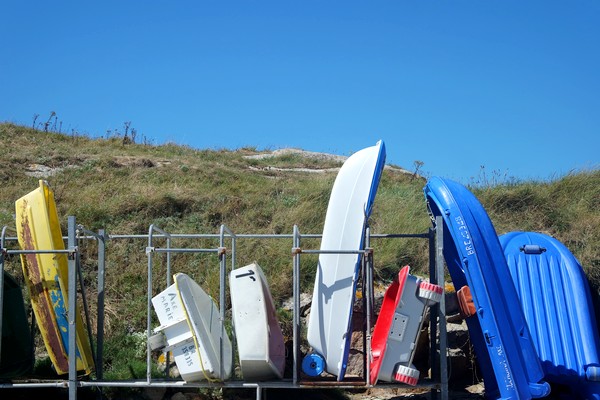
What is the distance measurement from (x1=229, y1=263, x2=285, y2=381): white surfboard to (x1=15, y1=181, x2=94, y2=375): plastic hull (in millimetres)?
1549

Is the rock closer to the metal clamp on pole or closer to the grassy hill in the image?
the grassy hill

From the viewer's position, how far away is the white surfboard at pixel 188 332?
229 inches

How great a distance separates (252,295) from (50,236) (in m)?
1.98

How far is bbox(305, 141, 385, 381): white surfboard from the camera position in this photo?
19.2 feet

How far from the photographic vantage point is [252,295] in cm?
590

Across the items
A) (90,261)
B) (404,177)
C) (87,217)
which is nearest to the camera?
(90,261)

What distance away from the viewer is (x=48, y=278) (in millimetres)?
6293

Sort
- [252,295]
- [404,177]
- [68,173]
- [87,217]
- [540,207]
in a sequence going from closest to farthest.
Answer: [252,295] → [87,217] → [540,207] → [68,173] → [404,177]

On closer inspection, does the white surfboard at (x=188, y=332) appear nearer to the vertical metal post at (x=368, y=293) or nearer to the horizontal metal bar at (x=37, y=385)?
the horizontal metal bar at (x=37, y=385)

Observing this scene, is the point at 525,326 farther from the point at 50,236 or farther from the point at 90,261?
the point at 90,261

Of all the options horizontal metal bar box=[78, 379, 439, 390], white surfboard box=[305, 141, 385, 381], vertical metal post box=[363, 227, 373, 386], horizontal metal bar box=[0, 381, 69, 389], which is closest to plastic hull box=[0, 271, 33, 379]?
horizontal metal bar box=[0, 381, 69, 389]

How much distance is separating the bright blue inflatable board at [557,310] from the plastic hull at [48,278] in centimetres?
428

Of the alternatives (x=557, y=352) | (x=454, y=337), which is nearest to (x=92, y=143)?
(x=454, y=337)

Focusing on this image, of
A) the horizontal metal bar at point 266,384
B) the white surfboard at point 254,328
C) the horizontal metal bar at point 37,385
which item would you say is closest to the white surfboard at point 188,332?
the horizontal metal bar at point 266,384
